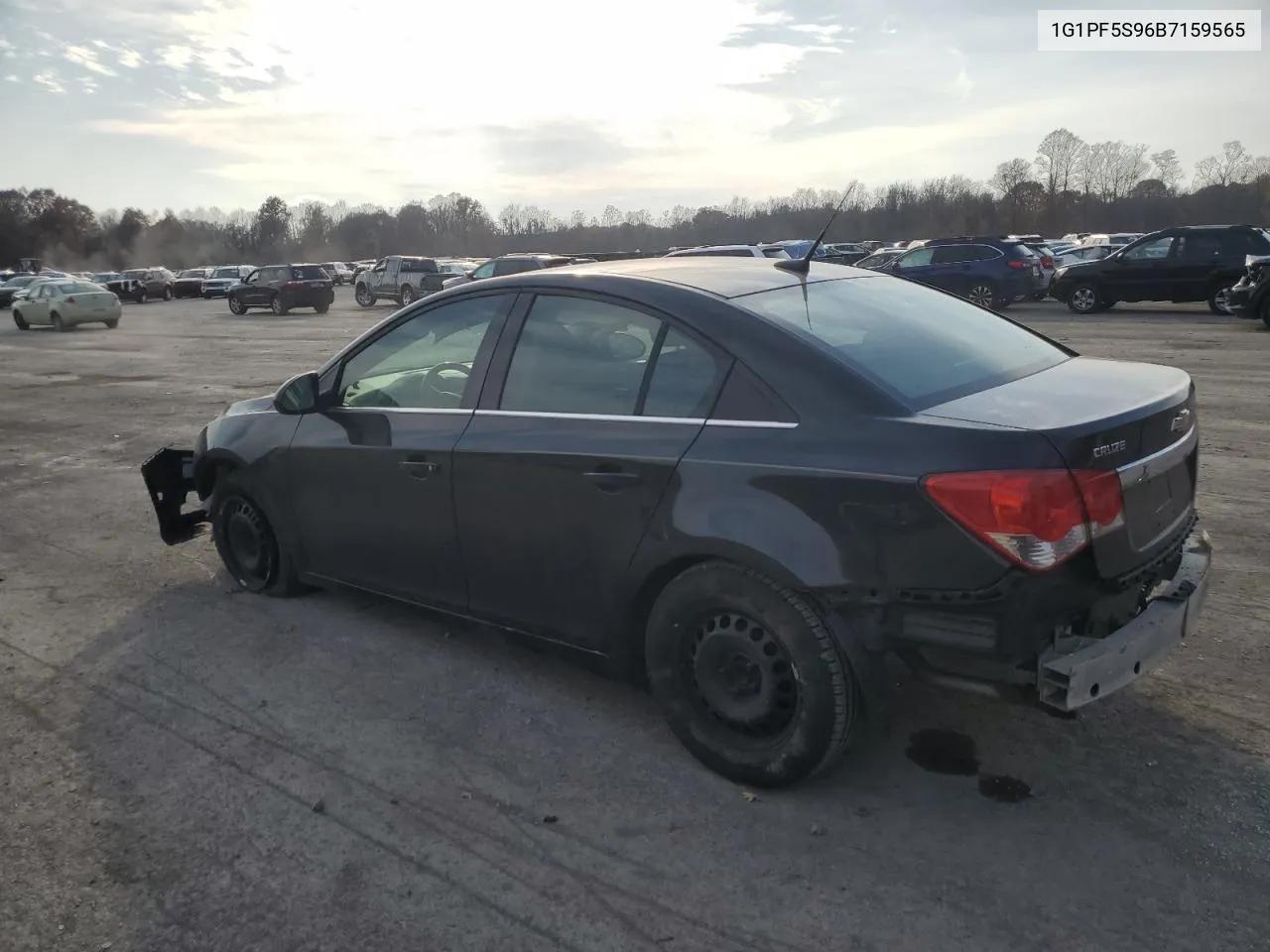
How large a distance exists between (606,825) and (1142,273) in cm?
2232

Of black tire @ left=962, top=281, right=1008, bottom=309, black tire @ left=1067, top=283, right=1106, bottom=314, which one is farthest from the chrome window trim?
black tire @ left=962, top=281, right=1008, bottom=309

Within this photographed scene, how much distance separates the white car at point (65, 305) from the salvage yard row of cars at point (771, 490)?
3058 centimetres

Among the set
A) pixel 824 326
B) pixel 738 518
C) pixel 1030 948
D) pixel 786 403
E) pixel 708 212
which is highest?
pixel 708 212

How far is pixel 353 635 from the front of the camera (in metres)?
4.79

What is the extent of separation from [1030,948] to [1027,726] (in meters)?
1.26

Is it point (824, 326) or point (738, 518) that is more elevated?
point (824, 326)

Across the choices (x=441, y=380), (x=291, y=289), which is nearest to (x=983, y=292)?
(x=441, y=380)

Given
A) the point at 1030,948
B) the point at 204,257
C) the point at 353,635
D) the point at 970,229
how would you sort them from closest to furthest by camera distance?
the point at 1030,948 < the point at 353,635 < the point at 970,229 < the point at 204,257

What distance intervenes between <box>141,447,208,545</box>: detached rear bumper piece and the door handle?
2102 mm

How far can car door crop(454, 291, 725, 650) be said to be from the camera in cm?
345

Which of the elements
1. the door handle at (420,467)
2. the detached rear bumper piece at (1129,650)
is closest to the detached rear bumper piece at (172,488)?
the door handle at (420,467)

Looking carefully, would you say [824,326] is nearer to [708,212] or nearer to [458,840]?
[458,840]

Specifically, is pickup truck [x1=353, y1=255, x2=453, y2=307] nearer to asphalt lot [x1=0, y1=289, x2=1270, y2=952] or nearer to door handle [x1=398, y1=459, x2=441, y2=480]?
asphalt lot [x1=0, y1=289, x2=1270, y2=952]

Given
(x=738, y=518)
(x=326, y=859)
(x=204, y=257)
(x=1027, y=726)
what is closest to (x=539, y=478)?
(x=738, y=518)
